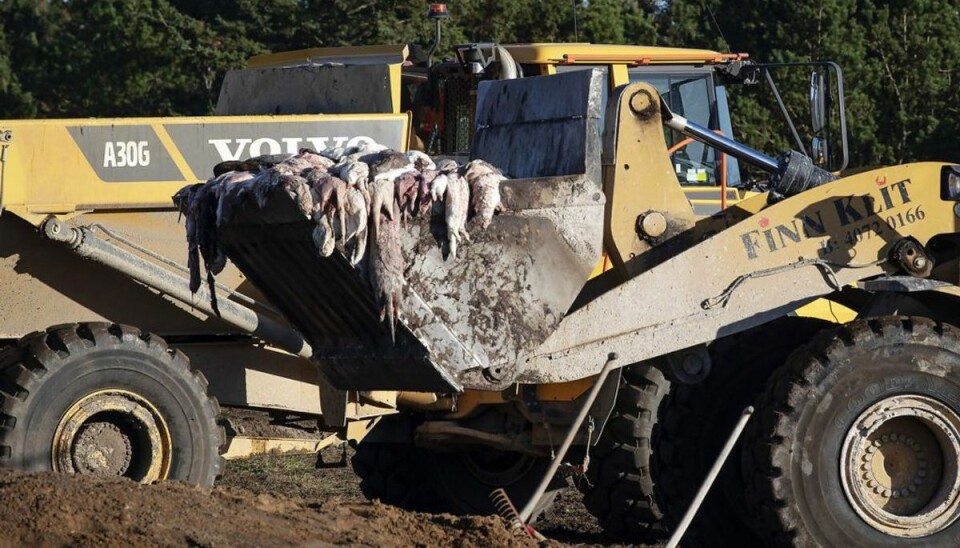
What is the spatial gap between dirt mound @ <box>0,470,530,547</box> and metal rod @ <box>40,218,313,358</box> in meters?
2.61

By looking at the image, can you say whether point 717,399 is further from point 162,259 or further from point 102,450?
point 162,259

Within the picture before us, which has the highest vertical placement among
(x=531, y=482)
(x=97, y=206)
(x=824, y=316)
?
(x=97, y=206)

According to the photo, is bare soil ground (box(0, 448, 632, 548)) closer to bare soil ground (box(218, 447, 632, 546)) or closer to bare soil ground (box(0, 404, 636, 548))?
bare soil ground (box(0, 404, 636, 548))

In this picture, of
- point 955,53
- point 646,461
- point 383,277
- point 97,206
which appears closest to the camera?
point 383,277

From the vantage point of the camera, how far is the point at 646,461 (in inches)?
350

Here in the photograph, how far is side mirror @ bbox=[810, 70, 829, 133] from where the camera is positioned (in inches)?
377

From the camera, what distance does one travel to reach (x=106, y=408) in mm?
8961

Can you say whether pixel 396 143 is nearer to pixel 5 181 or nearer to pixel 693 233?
pixel 5 181

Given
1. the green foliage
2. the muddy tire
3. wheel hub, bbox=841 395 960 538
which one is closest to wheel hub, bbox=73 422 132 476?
the muddy tire

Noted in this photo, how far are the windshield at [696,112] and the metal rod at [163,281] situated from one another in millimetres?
2677

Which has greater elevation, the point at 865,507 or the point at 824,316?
the point at 824,316

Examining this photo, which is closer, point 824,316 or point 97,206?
point 824,316

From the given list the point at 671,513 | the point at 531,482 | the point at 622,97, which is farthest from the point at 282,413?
the point at 622,97

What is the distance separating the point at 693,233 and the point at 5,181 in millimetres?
4120
